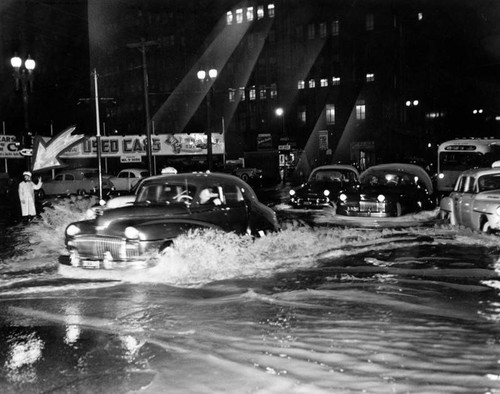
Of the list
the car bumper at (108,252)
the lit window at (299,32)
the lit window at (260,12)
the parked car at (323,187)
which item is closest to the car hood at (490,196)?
the car bumper at (108,252)

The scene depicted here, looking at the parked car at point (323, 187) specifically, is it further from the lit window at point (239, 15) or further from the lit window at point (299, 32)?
the lit window at point (239, 15)

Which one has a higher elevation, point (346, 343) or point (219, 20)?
point (219, 20)

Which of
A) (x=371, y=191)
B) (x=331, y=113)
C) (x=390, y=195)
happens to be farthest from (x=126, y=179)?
(x=331, y=113)

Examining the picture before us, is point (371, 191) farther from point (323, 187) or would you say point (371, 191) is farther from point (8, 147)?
point (8, 147)

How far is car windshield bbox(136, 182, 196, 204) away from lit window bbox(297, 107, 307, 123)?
5685cm

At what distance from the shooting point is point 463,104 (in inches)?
3167

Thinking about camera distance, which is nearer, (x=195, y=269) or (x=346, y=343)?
(x=346, y=343)

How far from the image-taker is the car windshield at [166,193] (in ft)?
34.2

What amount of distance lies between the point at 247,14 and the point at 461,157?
47.5 m

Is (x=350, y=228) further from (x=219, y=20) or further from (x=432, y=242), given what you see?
(x=219, y=20)

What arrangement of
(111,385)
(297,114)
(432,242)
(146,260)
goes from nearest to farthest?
1. (111,385)
2. (146,260)
3. (432,242)
4. (297,114)

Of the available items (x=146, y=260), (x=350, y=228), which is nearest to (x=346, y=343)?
(x=146, y=260)

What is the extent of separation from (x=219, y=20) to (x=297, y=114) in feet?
59.9

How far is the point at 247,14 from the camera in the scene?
7162 cm
